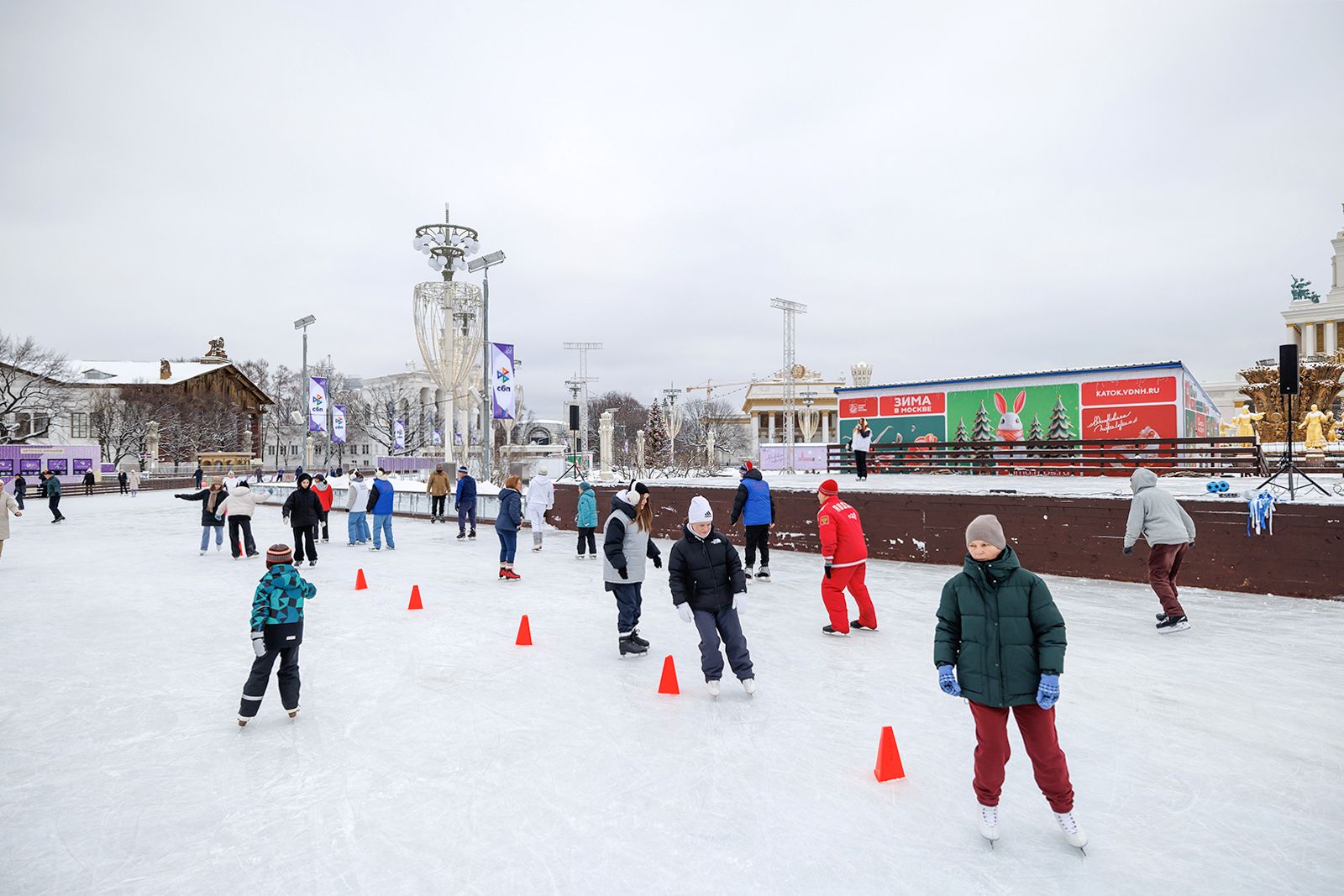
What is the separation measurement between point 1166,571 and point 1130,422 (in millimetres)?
15543

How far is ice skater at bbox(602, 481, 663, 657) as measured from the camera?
22.0ft

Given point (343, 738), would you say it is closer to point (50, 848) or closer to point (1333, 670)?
point (50, 848)

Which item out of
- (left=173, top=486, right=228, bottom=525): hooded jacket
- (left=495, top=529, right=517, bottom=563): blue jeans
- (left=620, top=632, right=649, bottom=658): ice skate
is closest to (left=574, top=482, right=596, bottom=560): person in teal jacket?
(left=495, top=529, right=517, bottom=563): blue jeans

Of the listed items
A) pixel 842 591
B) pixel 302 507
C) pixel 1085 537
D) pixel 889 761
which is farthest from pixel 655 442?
pixel 889 761

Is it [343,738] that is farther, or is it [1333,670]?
[1333,670]

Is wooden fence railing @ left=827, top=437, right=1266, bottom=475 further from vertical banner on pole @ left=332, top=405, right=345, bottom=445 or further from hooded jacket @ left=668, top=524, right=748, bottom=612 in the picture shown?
vertical banner on pole @ left=332, top=405, right=345, bottom=445

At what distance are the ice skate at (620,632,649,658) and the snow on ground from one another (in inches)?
7.3

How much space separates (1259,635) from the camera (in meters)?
7.27

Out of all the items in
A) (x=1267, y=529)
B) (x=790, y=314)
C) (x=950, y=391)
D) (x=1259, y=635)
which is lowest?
(x=1259, y=635)

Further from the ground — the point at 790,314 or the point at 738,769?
the point at 790,314

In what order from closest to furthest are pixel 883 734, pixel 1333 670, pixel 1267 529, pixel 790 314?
pixel 883 734, pixel 1333 670, pixel 1267 529, pixel 790 314

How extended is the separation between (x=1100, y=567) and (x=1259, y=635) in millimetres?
3265

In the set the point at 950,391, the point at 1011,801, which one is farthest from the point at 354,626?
the point at 950,391

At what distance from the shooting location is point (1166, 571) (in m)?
7.32
